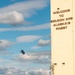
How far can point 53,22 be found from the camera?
28156mm

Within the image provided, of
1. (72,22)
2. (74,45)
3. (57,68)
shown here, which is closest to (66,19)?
(72,22)

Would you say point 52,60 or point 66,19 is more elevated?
point 66,19

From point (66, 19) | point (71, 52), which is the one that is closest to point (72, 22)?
point (66, 19)

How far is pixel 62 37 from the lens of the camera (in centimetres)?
2708

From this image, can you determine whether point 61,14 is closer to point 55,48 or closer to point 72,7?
point 72,7

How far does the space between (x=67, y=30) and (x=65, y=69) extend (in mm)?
3339

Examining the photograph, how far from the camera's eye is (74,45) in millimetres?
26188

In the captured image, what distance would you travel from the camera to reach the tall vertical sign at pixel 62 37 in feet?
86.7

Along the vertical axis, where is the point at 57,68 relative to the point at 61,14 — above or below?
below

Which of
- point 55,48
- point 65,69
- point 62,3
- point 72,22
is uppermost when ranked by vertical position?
point 62,3

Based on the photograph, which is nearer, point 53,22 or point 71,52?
point 71,52

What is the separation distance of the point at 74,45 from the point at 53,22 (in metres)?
3.26

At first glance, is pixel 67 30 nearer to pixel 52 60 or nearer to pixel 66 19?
pixel 66 19

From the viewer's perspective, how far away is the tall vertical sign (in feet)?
86.7
